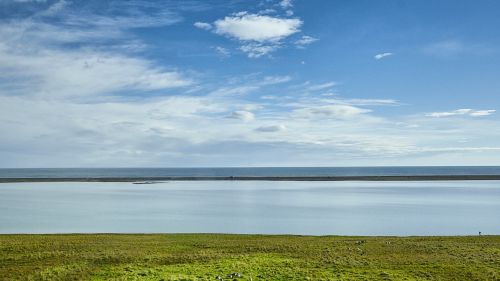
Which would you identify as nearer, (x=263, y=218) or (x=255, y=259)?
(x=255, y=259)

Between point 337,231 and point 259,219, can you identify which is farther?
point 259,219

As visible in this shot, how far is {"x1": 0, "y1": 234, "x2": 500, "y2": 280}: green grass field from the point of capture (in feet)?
97.1

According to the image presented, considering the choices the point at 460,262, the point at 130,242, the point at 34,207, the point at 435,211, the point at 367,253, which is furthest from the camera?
the point at 34,207

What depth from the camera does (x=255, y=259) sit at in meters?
34.3

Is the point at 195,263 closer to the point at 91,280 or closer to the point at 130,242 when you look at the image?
the point at 91,280

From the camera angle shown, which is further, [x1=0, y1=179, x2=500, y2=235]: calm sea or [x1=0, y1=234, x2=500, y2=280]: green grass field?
[x1=0, y1=179, x2=500, y2=235]: calm sea

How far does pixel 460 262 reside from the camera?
3316cm

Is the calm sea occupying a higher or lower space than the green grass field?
lower

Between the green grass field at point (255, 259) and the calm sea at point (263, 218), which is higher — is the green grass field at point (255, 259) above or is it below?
above

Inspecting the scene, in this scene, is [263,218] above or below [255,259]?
below

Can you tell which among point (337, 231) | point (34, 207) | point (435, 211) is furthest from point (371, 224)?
point (34, 207)

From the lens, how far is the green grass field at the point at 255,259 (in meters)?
29.6

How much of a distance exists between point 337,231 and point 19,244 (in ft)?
127

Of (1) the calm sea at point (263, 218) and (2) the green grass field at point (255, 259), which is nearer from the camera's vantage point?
(2) the green grass field at point (255, 259)
